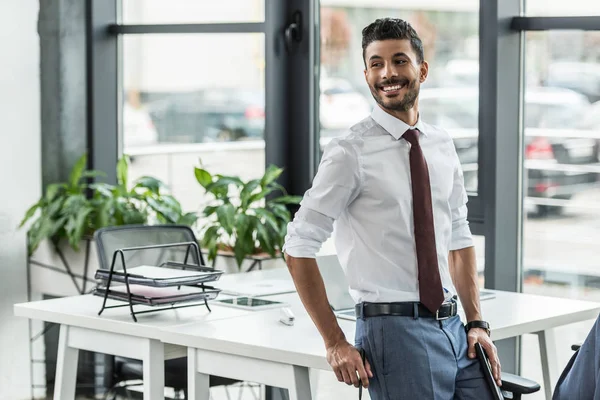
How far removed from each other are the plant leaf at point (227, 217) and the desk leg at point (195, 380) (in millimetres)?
1478

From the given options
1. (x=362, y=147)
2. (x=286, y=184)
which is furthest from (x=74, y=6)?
(x=362, y=147)

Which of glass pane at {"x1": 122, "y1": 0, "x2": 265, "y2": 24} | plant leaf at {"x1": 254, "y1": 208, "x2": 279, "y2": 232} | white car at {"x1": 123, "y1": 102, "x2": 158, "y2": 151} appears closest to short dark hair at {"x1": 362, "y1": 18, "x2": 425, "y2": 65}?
plant leaf at {"x1": 254, "y1": 208, "x2": 279, "y2": 232}

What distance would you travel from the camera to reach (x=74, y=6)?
5.18 m

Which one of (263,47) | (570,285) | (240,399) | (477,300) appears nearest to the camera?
(477,300)

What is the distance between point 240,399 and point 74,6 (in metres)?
2.12

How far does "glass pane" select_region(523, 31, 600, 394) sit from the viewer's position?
12.9 feet

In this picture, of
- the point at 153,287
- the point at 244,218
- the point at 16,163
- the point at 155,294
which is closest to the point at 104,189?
the point at 16,163

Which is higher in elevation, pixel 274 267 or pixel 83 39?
pixel 83 39

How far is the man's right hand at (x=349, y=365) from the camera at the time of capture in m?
2.30

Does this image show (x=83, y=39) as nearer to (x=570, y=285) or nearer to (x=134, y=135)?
(x=134, y=135)

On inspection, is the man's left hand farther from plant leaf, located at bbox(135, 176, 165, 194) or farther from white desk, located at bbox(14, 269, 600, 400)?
plant leaf, located at bbox(135, 176, 165, 194)

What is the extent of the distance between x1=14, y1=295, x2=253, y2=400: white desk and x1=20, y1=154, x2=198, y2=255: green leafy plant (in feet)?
4.17

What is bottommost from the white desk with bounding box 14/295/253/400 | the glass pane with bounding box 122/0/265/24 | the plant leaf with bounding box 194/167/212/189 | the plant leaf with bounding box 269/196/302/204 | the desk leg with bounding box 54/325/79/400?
the desk leg with bounding box 54/325/79/400

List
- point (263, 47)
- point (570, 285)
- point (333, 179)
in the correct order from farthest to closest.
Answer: point (263, 47) < point (570, 285) < point (333, 179)
